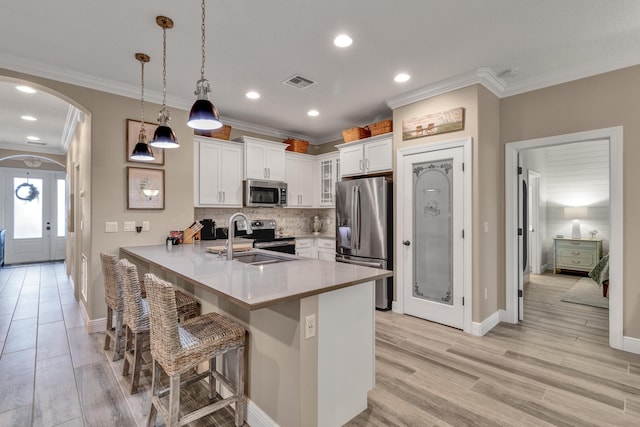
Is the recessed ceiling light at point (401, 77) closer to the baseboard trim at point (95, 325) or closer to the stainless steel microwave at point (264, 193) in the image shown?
the stainless steel microwave at point (264, 193)

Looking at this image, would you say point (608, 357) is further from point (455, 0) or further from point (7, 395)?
point (7, 395)

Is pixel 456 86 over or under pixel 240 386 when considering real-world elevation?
over

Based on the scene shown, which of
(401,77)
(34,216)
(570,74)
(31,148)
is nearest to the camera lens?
(570,74)

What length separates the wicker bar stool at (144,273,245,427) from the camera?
161 cm

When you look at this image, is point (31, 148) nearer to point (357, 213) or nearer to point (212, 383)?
point (357, 213)

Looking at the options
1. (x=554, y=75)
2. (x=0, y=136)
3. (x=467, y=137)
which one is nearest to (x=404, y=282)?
(x=467, y=137)

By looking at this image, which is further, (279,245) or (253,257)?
(279,245)

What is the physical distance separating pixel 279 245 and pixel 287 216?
108cm

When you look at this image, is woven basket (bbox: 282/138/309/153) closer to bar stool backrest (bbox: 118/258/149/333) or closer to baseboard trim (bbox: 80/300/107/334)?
baseboard trim (bbox: 80/300/107/334)

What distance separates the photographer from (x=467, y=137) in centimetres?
335

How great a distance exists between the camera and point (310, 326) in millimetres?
1674

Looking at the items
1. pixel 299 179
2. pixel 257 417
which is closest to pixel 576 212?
pixel 299 179

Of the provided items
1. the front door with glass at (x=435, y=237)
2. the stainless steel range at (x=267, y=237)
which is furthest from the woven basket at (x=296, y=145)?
the front door with glass at (x=435, y=237)

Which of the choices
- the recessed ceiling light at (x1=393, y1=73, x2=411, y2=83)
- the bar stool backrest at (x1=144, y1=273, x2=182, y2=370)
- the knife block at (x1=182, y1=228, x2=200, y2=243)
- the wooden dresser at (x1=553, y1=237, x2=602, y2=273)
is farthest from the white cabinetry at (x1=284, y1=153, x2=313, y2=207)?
the wooden dresser at (x1=553, y1=237, x2=602, y2=273)
